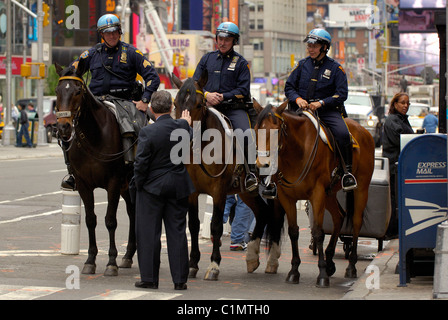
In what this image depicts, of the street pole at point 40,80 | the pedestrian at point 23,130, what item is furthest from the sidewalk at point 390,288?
the street pole at point 40,80

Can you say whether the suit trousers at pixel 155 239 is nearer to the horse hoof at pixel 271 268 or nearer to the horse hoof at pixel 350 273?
the horse hoof at pixel 271 268

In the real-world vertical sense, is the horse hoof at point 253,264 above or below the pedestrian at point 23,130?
below

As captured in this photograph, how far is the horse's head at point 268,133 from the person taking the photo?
→ 10344mm

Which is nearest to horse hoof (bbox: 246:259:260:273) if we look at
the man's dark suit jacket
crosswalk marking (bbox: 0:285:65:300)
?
the man's dark suit jacket

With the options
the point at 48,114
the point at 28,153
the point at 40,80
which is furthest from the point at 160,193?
the point at 48,114

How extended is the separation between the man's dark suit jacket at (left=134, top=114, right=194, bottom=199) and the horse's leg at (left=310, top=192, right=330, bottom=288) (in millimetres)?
1743

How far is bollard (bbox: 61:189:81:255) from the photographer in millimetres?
12703

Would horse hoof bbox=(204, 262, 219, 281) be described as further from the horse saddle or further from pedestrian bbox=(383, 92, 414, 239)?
pedestrian bbox=(383, 92, 414, 239)

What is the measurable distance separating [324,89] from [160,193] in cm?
297

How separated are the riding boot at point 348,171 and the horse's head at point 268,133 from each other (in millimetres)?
1189

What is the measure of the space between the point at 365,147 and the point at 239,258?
243 centimetres

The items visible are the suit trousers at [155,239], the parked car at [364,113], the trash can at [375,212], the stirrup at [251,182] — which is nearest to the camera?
the suit trousers at [155,239]
